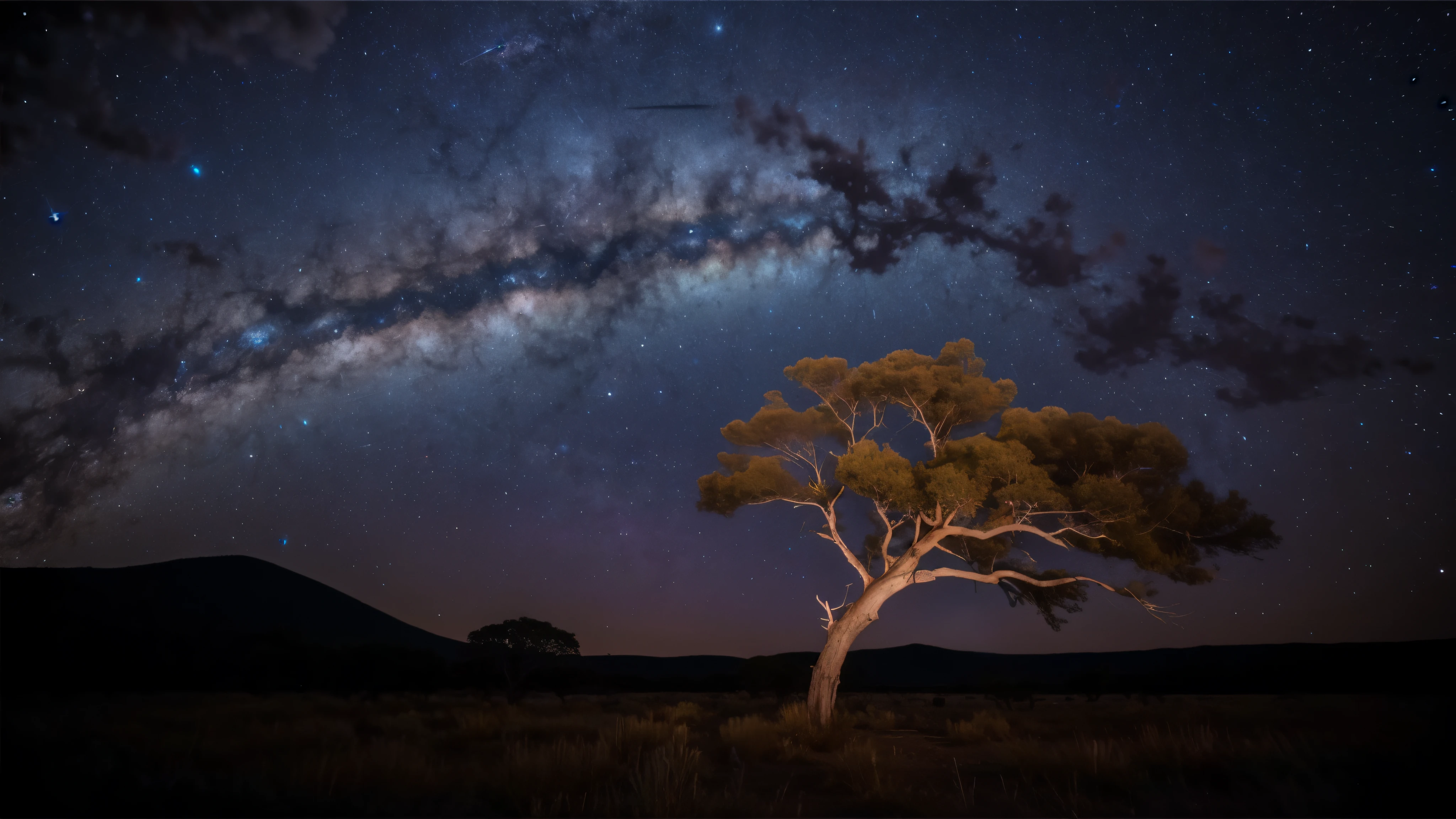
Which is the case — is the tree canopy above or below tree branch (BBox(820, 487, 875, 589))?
below

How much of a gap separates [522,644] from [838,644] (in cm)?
2803

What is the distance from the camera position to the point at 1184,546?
13.4 m

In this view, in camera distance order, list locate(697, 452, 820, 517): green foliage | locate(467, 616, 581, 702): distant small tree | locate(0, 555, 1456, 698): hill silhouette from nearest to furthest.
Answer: locate(697, 452, 820, 517): green foliage
locate(0, 555, 1456, 698): hill silhouette
locate(467, 616, 581, 702): distant small tree

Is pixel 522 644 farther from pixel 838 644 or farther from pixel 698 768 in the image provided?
pixel 698 768

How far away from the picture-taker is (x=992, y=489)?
13.2 metres

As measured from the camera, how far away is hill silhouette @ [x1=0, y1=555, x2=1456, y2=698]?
75.2 ft

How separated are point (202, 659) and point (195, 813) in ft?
121

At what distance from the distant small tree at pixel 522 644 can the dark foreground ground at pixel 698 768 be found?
23.6 m

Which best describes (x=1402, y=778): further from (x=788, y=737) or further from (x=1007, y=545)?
(x=1007, y=545)

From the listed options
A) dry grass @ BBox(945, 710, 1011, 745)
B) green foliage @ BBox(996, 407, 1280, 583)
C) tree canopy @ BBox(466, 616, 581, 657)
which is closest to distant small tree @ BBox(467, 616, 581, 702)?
tree canopy @ BBox(466, 616, 581, 657)

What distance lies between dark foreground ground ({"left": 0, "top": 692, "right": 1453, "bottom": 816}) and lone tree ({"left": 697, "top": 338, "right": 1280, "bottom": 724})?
125 inches

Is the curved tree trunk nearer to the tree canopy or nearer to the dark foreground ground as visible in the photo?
the dark foreground ground

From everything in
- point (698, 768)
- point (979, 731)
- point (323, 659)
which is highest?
point (698, 768)

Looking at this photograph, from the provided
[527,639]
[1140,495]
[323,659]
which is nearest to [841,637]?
[1140,495]
